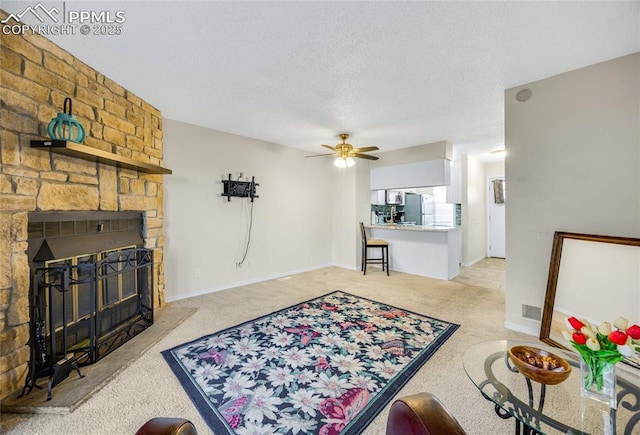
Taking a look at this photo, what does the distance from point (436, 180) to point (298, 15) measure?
3932mm

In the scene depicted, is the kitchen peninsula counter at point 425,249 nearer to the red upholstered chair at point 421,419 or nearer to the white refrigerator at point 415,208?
the white refrigerator at point 415,208

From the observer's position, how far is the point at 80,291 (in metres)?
2.22

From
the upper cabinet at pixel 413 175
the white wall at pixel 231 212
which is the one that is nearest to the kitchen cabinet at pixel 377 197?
the upper cabinet at pixel 413 175

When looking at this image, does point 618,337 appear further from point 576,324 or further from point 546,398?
point 546,398

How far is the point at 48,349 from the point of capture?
6.38ft

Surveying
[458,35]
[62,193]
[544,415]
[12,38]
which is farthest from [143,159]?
[544,415]

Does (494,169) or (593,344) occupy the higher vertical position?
(494,169)

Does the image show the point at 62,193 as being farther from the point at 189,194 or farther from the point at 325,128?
the point at 325,128

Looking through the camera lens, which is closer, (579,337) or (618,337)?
(618,337)

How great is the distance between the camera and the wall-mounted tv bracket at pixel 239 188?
410 centimetres

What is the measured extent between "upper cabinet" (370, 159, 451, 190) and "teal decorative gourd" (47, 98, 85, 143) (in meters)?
4.84

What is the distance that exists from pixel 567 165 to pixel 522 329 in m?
1.68

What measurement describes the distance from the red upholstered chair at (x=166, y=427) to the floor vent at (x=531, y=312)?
3149 mm

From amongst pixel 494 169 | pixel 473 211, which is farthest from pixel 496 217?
pixel 494 169
